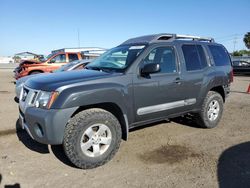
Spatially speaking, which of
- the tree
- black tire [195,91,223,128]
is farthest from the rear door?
the tree

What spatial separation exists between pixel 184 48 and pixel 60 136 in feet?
9.97

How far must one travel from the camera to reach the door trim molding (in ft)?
13.9

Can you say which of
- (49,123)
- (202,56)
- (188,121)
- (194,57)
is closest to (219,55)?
(202,56)

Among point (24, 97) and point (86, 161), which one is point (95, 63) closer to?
point (24, 97)

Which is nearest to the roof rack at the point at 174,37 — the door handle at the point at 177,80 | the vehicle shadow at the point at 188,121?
the door handle at the point at 177,80

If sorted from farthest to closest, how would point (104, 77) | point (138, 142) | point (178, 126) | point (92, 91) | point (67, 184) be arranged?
point (178, 126) < point (138, 142) < point (104, 77) < point (92, 91) < point (67, 184)

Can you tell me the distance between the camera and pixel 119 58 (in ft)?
15.2

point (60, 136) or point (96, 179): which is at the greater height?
point (60, 136)

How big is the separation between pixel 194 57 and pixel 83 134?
9.63 ft

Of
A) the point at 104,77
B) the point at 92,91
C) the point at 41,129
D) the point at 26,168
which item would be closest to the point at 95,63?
the point at 104,77

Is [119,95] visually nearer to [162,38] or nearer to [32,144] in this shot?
[162,38]

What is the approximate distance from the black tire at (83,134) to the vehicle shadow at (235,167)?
63.5 inches

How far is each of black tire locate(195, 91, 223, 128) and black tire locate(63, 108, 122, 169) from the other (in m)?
2.34

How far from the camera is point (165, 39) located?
16.1 ft
